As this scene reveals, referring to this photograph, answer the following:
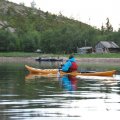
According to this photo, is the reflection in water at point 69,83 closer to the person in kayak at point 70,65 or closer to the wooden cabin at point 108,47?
the person in kayak at point 70,65

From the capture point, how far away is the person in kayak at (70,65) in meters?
37.2

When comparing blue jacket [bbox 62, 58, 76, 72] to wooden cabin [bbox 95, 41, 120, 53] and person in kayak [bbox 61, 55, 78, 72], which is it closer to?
person in kayak [bbox 61, 55, 78, 72]

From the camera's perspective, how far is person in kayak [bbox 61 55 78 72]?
3719 centimetres

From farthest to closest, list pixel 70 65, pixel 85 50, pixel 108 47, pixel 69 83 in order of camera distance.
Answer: pixel 85 50 → pixel 108 47 → pixel 70 65 → pixel 69 83

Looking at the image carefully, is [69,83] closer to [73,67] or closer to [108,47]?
[73,67]

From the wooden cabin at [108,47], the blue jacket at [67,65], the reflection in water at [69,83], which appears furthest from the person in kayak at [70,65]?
the wooden cabin at [108,47]

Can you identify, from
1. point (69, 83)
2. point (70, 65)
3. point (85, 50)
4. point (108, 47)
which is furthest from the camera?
point (85, 50)

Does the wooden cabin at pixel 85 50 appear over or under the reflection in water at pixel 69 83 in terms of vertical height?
over

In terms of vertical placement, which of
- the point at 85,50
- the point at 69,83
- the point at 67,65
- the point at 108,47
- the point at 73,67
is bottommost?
the point at 69,83

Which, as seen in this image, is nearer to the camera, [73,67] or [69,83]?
[69,83]

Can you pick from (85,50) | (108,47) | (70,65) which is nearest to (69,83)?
(70,65)

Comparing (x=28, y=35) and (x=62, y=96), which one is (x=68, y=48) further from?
(x=62, y=96)

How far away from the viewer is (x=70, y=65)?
37.4 metres

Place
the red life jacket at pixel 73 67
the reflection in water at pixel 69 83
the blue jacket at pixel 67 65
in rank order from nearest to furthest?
the reflection in water at pixel 69 83
the blue jacket at pixel 67 65
the red life jacket at pixel 73 67
